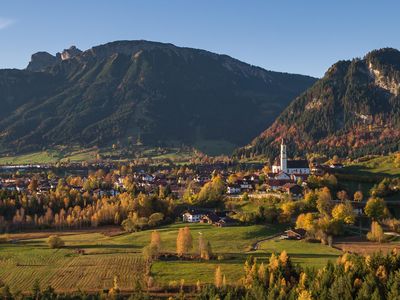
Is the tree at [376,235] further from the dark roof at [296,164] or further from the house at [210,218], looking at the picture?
the dark roof at [296,164]

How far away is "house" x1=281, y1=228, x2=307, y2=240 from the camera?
94.9 meters

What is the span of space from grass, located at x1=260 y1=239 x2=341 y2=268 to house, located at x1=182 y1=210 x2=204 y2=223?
2466cm

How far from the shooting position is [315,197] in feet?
360

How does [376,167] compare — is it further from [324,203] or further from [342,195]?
[324,203]

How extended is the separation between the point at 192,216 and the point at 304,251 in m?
34.9

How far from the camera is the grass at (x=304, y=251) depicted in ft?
259

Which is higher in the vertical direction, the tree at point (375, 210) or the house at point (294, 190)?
the house at point (294, 190)

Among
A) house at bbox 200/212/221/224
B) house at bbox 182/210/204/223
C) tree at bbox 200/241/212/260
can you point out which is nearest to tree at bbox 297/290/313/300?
tree at bbox 200/241/212/260

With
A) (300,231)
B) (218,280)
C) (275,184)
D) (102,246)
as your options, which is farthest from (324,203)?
(218,280)

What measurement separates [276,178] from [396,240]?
5235 centimetres

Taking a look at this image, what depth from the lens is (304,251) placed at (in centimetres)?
8612

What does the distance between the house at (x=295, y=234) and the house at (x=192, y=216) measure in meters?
23.1

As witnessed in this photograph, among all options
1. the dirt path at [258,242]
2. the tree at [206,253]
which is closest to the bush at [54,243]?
the tree at [206,253]

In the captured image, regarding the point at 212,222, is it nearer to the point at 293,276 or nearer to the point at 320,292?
the point at 293,276
